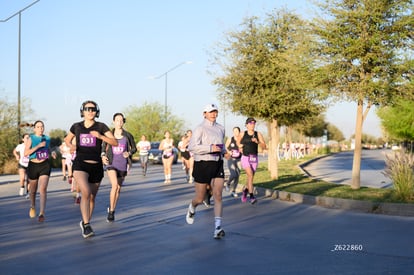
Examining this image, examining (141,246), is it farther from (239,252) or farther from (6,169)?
(6,169)

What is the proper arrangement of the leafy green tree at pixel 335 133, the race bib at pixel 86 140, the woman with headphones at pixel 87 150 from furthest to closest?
1. the leafy green tree at pixel 335 133
2. the race bib at pixel 86 140
3. the woman with headphones at pixel 87 150

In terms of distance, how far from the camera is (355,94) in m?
15.7

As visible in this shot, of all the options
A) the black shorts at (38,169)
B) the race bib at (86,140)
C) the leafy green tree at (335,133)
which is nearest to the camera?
the race bib at (86,140)

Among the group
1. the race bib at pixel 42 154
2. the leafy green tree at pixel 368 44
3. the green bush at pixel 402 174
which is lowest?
the green bush at pixel 402 174

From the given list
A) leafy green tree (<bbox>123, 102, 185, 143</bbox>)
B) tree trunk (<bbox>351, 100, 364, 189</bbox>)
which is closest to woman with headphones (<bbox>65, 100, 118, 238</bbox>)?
tree trunk (<bbox>351, 100, 364, 189</bbox>)

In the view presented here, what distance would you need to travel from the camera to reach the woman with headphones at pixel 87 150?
919 cm

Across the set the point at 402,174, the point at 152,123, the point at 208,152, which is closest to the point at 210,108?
the point at 208,152

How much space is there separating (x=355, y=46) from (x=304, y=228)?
245 inches

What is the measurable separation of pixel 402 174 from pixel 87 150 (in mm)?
7376

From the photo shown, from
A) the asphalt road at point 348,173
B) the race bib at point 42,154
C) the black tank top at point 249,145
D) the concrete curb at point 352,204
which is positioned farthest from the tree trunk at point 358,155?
the race bib at point 42,154

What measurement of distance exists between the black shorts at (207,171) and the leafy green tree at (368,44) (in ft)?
22.0

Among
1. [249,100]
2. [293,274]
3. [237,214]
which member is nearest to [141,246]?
[293,274]

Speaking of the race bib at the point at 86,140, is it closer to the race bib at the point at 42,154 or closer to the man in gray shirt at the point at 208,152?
the man in gray shirt at the point at 208,152

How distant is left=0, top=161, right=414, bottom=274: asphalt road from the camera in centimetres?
699
